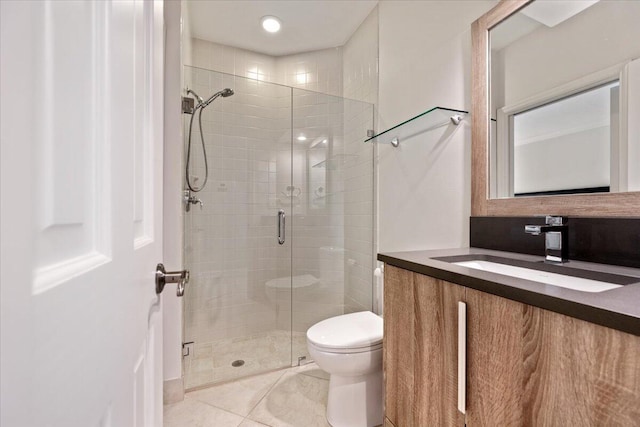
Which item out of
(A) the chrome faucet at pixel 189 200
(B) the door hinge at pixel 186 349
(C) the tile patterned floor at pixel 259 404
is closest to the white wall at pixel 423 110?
(C) the tile patterned floor at pixel 259 404

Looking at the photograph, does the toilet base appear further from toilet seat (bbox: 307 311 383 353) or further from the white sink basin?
the white sink basin

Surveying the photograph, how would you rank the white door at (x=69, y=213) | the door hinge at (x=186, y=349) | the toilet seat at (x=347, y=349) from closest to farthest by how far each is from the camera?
the white door at (x=69, y=213) < the toilet seat at (x=347, y=349) < the door hinge at (x=186, y=349)

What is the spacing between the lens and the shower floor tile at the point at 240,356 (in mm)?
1838

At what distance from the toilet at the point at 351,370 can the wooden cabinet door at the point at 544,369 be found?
65cm

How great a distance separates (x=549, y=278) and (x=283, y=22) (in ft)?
7.85

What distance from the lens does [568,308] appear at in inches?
21.4

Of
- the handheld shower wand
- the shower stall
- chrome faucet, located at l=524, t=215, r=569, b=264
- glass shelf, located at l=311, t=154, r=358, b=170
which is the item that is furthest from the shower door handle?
chrome faucet, located at l=524, t=215, r=569, b=264

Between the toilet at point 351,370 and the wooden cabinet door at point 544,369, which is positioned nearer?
the wooden cabinet door at point 544,369

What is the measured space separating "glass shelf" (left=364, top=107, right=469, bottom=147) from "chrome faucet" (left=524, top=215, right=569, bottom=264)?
2.20ft

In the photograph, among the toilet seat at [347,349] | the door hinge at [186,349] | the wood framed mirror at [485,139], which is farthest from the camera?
the door hinge at [186,349]

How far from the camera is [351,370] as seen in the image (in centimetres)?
136

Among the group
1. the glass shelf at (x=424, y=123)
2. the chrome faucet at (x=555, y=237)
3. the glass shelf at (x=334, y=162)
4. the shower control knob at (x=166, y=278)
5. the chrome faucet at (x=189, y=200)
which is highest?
the glass shelf at (x=424, y=123)

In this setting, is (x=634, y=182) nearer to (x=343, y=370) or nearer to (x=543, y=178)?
(x=543, y=178)

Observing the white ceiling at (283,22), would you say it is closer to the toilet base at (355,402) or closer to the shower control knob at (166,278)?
→ the shower control knob at (166,278)
